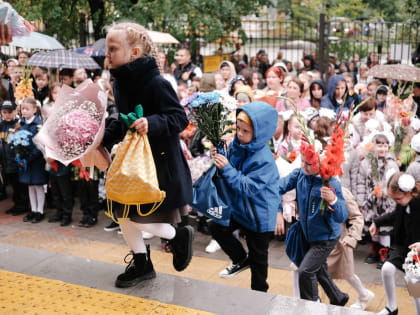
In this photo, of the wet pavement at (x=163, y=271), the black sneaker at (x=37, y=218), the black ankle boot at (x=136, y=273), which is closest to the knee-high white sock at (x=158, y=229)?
the black ankle boot at (x=136, y=273)

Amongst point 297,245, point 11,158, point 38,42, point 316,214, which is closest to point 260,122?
point 316,214

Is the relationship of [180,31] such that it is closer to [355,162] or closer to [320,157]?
[355,162]

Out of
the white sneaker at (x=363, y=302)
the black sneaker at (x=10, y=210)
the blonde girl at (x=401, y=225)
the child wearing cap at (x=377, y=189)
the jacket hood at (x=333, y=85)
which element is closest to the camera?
the blonde girl at (x=401, y=225)

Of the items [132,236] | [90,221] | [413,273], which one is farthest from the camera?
[90,221]

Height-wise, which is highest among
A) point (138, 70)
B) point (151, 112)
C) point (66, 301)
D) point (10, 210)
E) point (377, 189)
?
point (138, 70)

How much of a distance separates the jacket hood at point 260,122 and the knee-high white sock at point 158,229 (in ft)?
3.15

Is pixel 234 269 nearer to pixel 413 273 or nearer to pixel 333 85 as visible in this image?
pixel 413 273

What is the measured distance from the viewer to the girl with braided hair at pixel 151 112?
3.83 meters

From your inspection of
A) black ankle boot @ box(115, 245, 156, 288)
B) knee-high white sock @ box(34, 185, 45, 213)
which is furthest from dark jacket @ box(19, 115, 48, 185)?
black ankle boot @ box(115, 245, 156, 288)

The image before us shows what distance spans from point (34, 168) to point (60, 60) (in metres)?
2.63

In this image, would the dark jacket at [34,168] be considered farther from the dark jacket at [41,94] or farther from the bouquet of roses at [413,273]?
the bouquet of roses at [413,273]

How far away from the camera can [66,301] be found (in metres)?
3.94

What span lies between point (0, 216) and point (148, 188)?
19.2 feet

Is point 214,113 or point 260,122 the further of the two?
point 260,122
